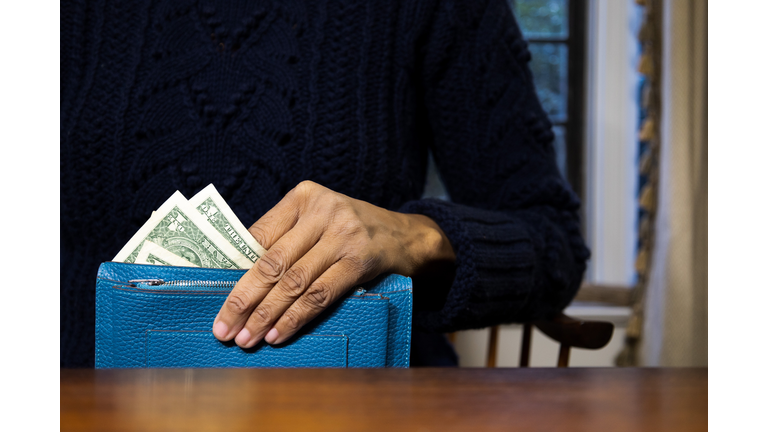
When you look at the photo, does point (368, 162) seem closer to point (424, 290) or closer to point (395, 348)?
point (424, 290)

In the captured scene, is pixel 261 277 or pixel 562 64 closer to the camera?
pixel 261 277

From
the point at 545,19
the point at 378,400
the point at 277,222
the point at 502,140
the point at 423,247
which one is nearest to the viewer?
the point at 378,400

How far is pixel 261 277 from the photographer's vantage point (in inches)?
18.1

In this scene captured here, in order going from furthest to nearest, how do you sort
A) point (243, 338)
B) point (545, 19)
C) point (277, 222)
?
point (545, 19) → point (277, 222) → point (243, 338)

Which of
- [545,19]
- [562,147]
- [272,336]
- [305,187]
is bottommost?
[272,336]

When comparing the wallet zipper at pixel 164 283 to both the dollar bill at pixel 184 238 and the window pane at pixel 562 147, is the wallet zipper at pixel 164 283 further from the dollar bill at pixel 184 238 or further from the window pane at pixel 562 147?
the window pane at pixel 562 147

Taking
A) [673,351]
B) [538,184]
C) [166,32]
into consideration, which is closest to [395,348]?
[538,184]

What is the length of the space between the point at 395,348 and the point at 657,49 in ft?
6.65

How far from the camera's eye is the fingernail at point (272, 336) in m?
0.43

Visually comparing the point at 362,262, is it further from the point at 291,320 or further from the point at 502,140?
the point at 502,140

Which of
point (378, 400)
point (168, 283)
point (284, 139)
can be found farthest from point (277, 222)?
point (378, 400)

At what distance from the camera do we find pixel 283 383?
17 cm

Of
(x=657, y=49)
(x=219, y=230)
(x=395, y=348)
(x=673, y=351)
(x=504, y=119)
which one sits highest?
(x=657, y=49)

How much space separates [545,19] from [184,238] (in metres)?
2.15
